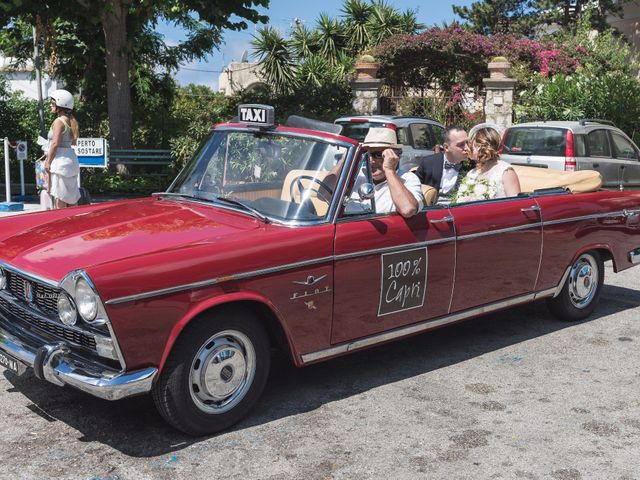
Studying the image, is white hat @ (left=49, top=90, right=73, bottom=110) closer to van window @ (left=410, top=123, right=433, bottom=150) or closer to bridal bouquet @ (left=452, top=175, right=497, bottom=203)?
bridal bouquet @ (left=452, top=175, right=497, bottom=203)

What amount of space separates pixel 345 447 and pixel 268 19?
15.1 meters

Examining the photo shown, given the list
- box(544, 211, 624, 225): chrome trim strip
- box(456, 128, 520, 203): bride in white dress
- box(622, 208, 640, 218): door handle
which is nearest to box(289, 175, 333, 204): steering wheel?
box(456, 128, 520, 203): bride in white dress

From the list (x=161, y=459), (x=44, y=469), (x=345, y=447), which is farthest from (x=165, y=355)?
(x=345, y=447)

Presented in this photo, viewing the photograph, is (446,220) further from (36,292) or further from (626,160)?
(626,160)

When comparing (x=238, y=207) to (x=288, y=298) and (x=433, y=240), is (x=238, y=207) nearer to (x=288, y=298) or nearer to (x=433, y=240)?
(x=288, y=298)

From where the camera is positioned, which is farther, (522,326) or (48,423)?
(522,326)

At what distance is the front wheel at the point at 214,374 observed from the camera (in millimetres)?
4109

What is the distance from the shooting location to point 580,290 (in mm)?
6754

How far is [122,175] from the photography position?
17.9 m

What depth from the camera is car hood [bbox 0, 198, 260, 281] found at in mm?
4168

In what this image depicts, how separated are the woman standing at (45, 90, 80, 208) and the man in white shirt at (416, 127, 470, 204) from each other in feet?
12.1

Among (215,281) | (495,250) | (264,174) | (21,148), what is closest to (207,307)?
(215,281)

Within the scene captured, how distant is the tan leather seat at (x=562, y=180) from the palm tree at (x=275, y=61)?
16699mm

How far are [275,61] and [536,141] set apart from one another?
11.7 meters
